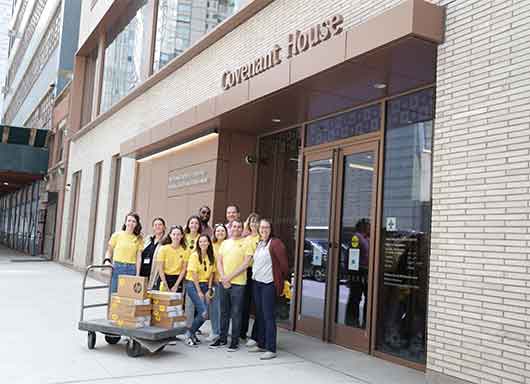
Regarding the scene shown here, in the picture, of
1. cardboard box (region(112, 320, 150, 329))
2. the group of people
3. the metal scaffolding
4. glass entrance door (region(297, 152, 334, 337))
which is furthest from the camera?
the metal scaffolding

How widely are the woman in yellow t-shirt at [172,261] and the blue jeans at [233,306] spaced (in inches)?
27.0

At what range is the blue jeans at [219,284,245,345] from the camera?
7.86m

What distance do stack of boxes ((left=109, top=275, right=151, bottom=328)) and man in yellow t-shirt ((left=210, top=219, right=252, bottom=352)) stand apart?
1088mm

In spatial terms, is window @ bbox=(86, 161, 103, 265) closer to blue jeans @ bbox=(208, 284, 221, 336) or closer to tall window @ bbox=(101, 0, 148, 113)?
tall window @ bbox=(101, 0, 148, 113)

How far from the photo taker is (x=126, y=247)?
866cm

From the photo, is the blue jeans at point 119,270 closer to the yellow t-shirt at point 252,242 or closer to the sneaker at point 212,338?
the sneaker at point 212,338

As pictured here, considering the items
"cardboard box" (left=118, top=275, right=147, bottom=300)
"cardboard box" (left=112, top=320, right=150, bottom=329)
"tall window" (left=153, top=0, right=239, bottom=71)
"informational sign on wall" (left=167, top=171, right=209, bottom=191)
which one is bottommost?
"cardboard box" (left=112, top=320, right=150, bottom=329)

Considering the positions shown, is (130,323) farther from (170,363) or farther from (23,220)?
(23,220)

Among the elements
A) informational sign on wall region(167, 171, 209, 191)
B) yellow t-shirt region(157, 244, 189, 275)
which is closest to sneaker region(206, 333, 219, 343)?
yellow t-shirt region(157, 244, 189, 275)

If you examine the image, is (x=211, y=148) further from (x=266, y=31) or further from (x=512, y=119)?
(x=512, y=119)

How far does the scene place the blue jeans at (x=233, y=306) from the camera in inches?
309

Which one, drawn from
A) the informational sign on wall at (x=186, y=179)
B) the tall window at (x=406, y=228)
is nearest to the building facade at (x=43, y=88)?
the informational sign on wall at (x=186, y=179)

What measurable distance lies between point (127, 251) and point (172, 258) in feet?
2.72

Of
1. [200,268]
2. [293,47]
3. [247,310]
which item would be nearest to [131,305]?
[200,268]
